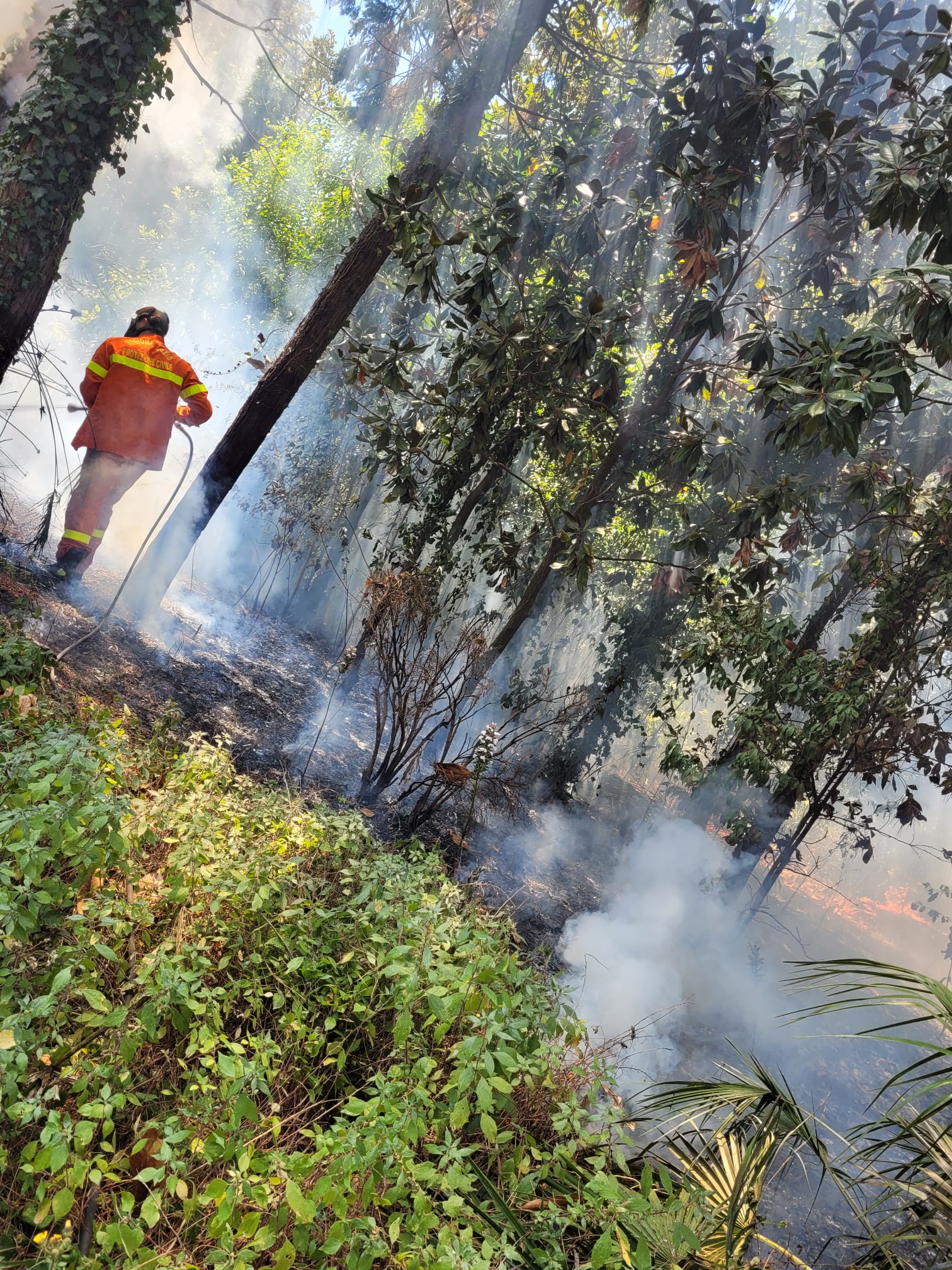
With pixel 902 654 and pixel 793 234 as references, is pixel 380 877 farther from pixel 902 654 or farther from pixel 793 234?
pixel 793 234

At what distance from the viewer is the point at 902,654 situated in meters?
5.39

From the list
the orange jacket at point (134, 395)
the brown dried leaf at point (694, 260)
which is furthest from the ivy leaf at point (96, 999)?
the brown dried leaf at point (694, 260)

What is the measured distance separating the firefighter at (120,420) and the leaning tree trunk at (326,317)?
0.46 m

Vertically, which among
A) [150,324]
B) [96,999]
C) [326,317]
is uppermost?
[326,317]

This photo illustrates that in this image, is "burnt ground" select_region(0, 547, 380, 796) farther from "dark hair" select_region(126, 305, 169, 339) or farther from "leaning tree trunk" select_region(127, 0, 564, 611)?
"dark hair" select_region(126, 305, 169, 339)

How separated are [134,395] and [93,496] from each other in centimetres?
70

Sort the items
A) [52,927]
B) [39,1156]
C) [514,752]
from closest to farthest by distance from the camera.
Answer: [39,1156] → [52,927] → [514,752]

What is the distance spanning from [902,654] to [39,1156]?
18.0ft

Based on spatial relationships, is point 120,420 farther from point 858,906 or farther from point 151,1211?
point 858,906

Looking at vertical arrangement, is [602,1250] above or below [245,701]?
above

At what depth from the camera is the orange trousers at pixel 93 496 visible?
16.3 ft

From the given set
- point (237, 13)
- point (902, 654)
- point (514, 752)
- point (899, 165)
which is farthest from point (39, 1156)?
point (237, 13)

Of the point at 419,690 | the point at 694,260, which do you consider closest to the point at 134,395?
the point at 419,690

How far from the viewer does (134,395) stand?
16.2 ft
